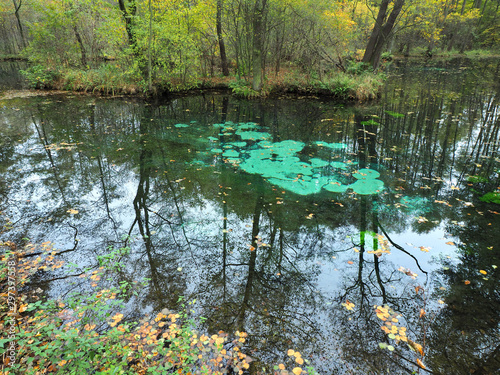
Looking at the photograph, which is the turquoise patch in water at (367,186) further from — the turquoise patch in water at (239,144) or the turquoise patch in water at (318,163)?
the turquoise patch in water at (239,144)

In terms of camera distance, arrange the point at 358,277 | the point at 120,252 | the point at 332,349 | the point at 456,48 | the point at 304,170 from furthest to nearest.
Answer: the point at 456,48, the point at 304,170, the point at 120,252, the point at 358,277, the point at 332,349

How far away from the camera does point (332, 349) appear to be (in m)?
2.67

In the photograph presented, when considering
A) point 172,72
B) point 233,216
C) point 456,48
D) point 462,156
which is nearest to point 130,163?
point 233,216

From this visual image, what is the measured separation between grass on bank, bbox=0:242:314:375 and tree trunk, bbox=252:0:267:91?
12.8 metres

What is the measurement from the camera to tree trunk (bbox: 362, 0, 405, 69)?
13.4 metres

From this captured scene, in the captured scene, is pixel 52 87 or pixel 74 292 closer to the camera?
pixel 74 292

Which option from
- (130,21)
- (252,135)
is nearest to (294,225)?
(252,135)

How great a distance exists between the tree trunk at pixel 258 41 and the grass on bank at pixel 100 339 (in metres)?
12.8

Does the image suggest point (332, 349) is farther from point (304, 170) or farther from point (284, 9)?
point (284, 9)

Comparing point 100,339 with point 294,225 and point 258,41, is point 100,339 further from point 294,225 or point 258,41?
point 258,41

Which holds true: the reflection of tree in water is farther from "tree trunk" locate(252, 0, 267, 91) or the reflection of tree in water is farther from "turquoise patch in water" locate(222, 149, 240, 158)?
"tree trunk" locate(252, 0, 267, 91)

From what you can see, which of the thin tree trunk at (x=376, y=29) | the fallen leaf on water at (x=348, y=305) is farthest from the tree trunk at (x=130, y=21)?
the fallen leaf on water at (x=348, y=305)

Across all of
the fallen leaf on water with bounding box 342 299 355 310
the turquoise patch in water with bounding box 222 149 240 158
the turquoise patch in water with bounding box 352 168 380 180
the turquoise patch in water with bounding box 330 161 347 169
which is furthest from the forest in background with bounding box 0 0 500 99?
the fallen leaf on water with bounding box 342 299 355 310

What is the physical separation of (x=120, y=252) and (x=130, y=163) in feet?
11.5
